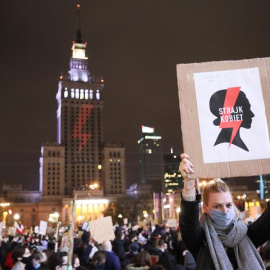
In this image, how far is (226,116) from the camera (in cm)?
306

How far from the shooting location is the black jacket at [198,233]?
8.08 feet

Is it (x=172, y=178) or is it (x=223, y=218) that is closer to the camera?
(x=223, y=218)

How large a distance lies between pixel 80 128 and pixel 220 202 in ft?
400

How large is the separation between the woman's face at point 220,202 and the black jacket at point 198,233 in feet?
0.33

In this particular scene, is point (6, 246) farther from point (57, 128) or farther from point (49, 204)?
point (57, 128)

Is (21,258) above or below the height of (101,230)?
below

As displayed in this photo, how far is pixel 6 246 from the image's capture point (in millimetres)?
13273

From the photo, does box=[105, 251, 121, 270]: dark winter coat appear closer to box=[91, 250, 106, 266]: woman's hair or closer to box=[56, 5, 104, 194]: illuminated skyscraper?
box=[91, 250, 106, 266]: woman's hair

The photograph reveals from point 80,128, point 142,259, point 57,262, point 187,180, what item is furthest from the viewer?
point 80,128

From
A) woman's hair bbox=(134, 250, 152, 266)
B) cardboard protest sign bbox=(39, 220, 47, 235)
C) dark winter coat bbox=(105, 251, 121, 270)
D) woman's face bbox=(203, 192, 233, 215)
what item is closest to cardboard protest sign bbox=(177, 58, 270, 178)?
woman's face bbox=(203, 192, 233, 215)

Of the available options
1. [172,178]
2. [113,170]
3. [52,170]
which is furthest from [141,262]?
[172,178]

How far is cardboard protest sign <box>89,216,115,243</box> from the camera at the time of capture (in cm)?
1025

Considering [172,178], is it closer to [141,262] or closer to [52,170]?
[52,170]

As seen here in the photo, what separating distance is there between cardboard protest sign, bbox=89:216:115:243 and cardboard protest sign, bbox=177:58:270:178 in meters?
7.86
